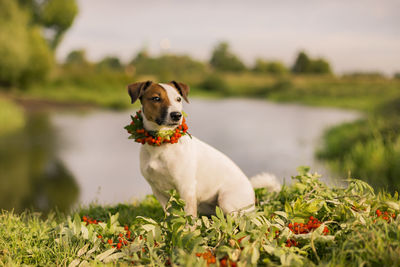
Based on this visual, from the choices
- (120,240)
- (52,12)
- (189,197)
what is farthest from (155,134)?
(52,12)

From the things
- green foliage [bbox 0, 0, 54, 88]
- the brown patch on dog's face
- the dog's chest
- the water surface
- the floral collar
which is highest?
green foliage [bbox 0, 0, 54, 88]

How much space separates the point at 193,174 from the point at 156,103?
74cm

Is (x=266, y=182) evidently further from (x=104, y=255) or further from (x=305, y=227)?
(x=104, y=255)

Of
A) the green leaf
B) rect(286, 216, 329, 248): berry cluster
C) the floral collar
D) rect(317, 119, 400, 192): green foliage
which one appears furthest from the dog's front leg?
rect(317, 119, 400, 192): green foliage

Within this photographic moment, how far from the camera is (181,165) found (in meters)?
2.94

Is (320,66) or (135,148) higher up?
(320,66)

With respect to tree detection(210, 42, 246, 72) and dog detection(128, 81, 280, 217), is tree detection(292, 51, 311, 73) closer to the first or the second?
tree detection(210, 42, 246, 72)

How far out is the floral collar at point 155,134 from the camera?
288cm

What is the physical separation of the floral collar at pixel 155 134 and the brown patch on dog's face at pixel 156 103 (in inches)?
5.0

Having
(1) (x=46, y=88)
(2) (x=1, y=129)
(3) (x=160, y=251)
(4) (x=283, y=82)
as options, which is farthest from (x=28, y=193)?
(4) (x=283, y=82)

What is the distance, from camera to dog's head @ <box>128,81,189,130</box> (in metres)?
2.76

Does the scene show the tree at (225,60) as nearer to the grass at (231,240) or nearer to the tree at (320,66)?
the tree at (320,66)

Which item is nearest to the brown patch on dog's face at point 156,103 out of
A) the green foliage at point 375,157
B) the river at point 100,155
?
the river at point 100,155

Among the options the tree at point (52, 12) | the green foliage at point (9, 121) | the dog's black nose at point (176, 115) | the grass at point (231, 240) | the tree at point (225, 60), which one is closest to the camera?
the grass at point (231, 240)
